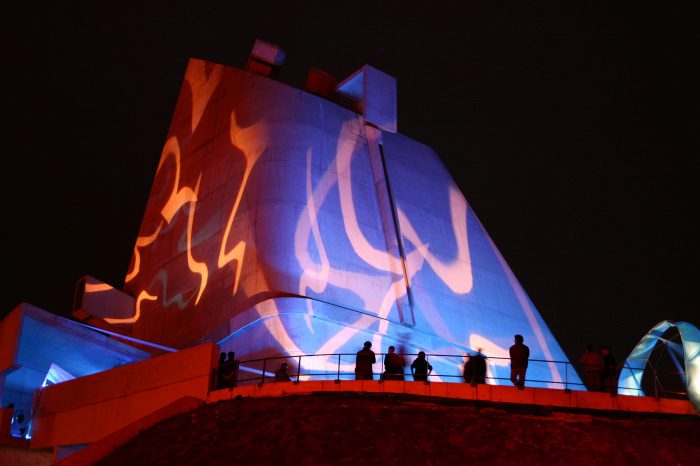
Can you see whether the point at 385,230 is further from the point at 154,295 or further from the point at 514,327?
Answer: the point at 154,295

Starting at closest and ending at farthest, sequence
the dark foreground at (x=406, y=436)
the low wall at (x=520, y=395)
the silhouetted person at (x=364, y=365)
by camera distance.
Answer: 1. the dark foreground at (x=406, y=436)
2. the low wall at (x=520, y=395)
3. the silhouetted person at (x=364, y=365)

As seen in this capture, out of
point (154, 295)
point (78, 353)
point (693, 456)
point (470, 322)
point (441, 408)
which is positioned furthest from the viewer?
point (154, 295)

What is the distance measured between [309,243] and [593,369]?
8960 mm

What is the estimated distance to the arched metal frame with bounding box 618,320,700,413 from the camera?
50.0ft

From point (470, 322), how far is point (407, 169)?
5.51 metres

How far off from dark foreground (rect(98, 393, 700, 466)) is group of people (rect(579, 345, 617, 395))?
1.34 m

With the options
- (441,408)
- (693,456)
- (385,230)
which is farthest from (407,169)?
(693,456)

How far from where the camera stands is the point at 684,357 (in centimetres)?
1590

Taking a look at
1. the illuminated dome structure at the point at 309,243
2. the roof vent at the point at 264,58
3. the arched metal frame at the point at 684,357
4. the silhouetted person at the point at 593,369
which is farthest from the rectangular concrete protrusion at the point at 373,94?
the silhouetted person at the point at 593,369

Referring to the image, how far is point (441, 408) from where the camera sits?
15.2 meters

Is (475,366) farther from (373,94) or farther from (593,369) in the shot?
(373,94)

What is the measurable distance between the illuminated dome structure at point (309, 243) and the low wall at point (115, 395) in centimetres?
260

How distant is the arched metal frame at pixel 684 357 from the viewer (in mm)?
15227

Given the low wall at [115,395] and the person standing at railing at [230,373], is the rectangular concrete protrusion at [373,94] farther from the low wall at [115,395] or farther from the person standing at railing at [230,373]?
the person standing at railing at [230,373]
